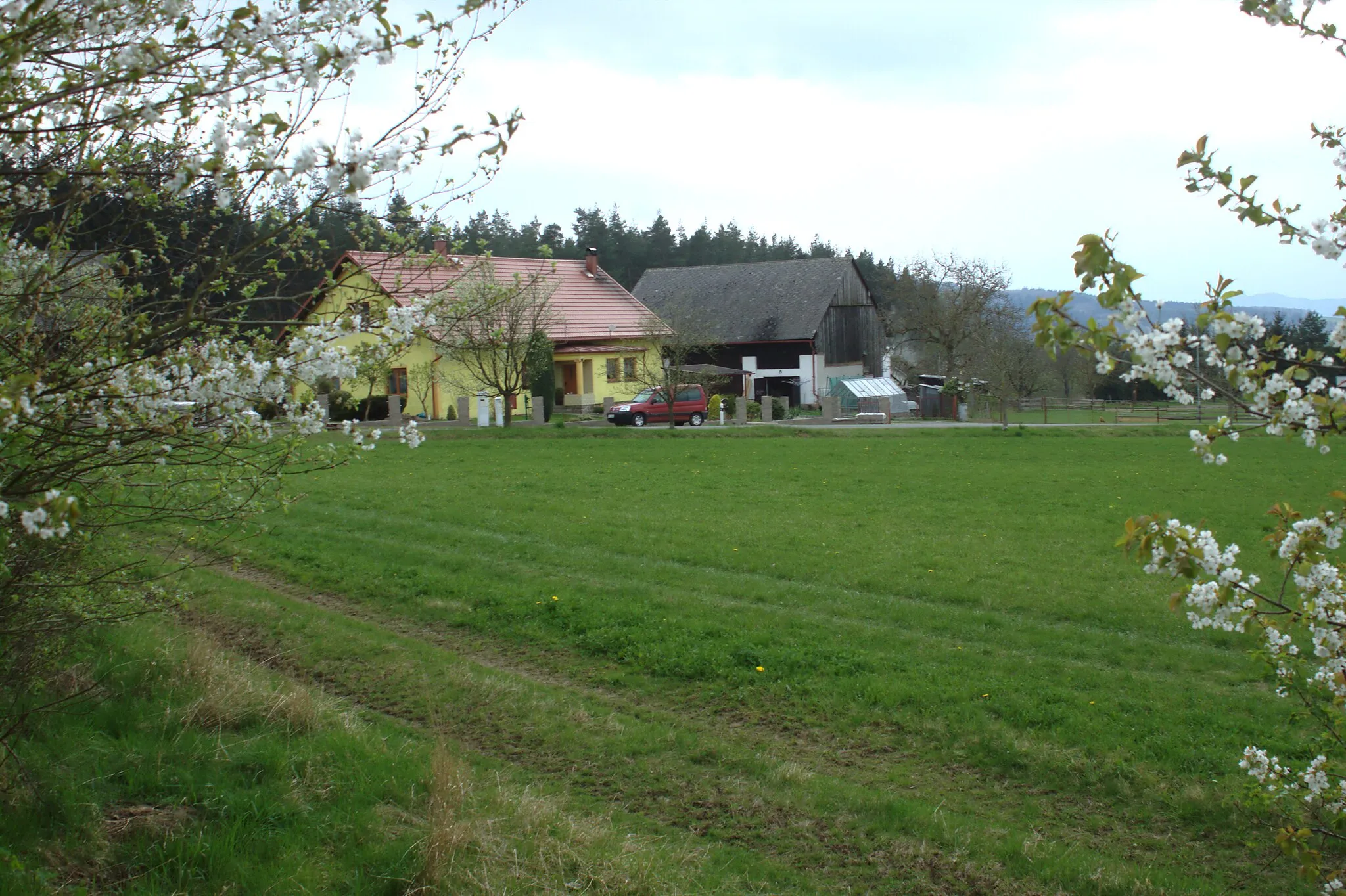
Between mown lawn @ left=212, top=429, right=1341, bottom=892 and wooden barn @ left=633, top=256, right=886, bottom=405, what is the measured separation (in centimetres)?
2887

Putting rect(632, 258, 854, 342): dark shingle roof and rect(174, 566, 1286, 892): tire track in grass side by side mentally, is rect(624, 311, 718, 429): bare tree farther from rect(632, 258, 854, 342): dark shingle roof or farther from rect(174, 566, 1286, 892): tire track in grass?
rect(174, 566, 1286, 892): tire track in grass

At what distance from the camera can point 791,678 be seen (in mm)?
8445

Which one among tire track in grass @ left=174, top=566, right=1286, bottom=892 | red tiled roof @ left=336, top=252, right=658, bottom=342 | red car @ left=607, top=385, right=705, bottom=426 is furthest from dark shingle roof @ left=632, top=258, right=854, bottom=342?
tire track in grass @ left=174, top=566, right=1286, bottom=892

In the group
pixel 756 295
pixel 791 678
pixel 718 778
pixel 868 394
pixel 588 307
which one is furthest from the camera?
pixel 756 295

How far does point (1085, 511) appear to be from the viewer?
672 inches

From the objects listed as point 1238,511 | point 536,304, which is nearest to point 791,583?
point 1238,511

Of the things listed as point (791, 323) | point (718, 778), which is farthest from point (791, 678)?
point (791, 323)

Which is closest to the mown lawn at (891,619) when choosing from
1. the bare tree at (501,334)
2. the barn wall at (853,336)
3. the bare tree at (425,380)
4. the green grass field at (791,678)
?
the green grass field at (791,678)

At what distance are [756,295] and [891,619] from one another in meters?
44.2

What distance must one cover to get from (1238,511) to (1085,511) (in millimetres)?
2687

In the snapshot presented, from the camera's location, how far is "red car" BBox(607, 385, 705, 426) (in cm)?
3525

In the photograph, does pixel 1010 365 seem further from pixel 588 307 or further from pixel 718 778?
pixel 718 778

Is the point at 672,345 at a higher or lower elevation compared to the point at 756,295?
lower

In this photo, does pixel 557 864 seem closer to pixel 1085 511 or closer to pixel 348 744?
pixel 348 744
